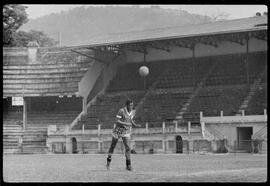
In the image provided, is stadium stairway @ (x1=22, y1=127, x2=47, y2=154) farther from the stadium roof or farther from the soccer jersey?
the soccer jersey

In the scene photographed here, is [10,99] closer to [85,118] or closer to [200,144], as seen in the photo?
[85,118]

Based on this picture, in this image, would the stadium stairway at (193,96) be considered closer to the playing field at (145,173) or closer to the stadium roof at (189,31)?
the stadium roof at (189,31)

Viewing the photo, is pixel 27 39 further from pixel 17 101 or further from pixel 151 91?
pixel 151 91

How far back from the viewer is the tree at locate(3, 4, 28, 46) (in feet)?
229

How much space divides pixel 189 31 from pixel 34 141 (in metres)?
15.4

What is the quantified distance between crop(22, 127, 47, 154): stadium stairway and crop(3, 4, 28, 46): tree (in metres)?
20.0

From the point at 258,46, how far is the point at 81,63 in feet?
54.6

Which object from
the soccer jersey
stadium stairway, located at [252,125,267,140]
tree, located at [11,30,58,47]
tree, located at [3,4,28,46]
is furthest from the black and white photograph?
the soccer jersey

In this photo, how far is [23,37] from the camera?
79.5m

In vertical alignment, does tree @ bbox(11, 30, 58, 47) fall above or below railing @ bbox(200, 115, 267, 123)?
above

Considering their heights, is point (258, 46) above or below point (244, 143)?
above

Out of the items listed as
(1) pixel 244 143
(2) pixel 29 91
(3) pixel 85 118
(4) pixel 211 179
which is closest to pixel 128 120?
(4) pixel 211 179

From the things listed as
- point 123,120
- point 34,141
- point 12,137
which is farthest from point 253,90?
point 123,120
